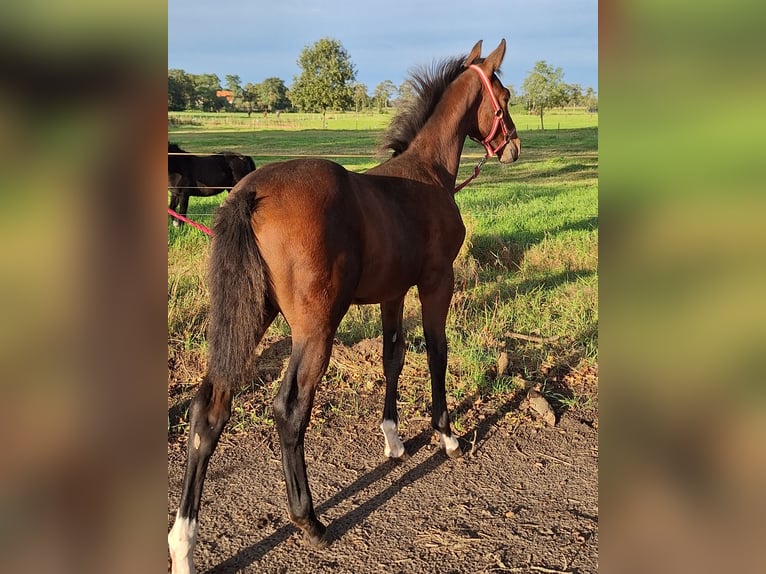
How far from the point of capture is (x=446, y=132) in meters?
4.08

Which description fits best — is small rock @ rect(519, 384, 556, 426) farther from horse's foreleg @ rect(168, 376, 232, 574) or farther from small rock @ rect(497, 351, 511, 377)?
horse's foreleg @ rect(168, 376, 232, 574)

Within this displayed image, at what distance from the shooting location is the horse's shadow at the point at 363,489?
2822mm

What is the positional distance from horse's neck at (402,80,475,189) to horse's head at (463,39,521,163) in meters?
0.12

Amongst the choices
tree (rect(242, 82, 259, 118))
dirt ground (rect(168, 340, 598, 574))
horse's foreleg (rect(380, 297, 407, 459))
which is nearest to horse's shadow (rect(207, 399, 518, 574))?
dirt ground (rect(168, 340, 598, 574))

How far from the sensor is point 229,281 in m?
2.68

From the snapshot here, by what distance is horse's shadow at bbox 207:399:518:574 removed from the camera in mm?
2822

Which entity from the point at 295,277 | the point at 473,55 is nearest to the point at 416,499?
the point at 295,277

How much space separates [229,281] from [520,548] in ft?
6.29

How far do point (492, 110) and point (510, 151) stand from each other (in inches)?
14.0

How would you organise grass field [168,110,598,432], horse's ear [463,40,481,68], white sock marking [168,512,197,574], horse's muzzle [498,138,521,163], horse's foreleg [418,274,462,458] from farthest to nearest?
grass field [168,110,598,432] → horse's muzzle [498,138,521,163] → horse's ear [463,40,481,68] → horse's foreleg [418,274,462,458] → white sock marking [168,512,197,574]
